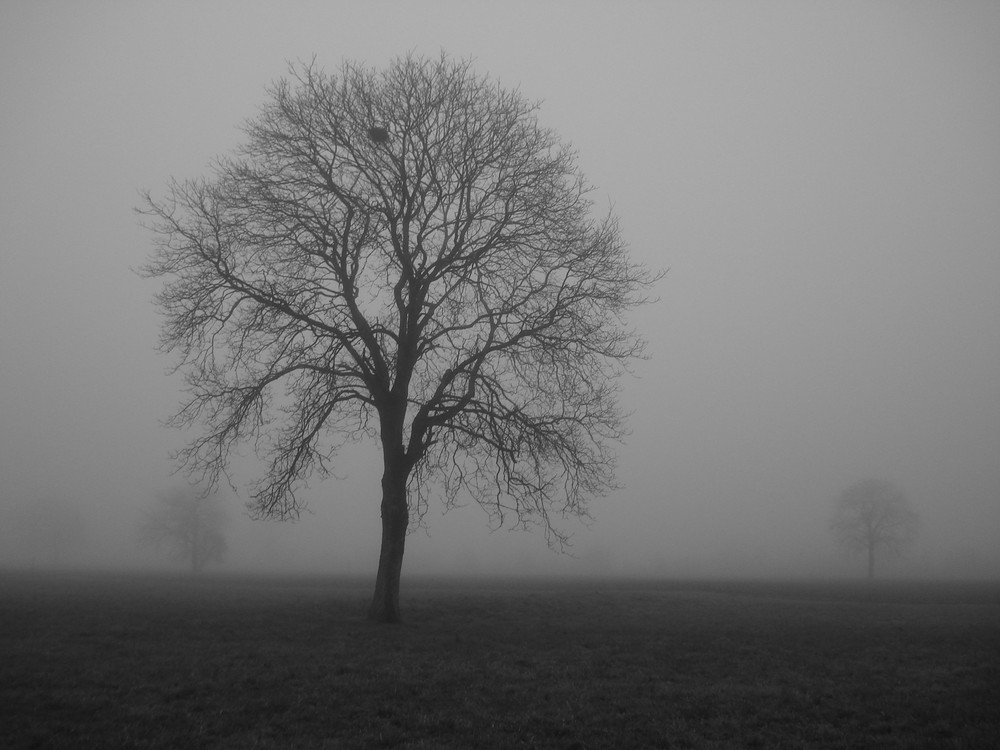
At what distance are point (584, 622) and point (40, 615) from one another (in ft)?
50.4

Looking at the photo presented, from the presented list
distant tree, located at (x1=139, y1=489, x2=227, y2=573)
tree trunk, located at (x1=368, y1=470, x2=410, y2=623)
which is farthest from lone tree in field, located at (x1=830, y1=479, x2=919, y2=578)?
distant tree, located at (x1=139, y1=489, x2=227, y2=573)

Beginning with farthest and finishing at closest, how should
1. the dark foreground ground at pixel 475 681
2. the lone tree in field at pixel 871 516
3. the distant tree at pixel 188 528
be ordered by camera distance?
the lone tree in field at pixel 871 516
the distant tree at pixel 188 528
the dark foreground ground at pixel 475 681

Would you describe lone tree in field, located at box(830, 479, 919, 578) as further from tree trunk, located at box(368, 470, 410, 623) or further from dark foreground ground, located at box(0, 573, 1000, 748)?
tree trunk, located at box(368, 470, 410, 623)

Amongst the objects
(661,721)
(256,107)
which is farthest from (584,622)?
(256,107)

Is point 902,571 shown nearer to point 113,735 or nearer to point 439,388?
point 439,388

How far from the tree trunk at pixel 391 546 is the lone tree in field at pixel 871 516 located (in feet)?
236

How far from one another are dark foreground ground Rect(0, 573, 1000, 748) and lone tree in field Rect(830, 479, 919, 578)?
62.7 m

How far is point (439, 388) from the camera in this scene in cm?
2078

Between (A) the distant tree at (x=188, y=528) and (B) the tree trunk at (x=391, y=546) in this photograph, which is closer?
(B) the tree trunk at (x=391, y=546)

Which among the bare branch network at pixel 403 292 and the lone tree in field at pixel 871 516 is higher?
the bare branch network at pixel 403 292

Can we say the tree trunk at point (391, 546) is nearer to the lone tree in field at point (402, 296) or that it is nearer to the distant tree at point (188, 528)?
the lone tree in field at point (402, 296)

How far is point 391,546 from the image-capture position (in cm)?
1956

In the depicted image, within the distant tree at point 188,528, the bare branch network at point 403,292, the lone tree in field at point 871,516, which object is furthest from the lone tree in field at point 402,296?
the lone tree in field at point 871,516

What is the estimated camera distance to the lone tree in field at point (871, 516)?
75.4m
